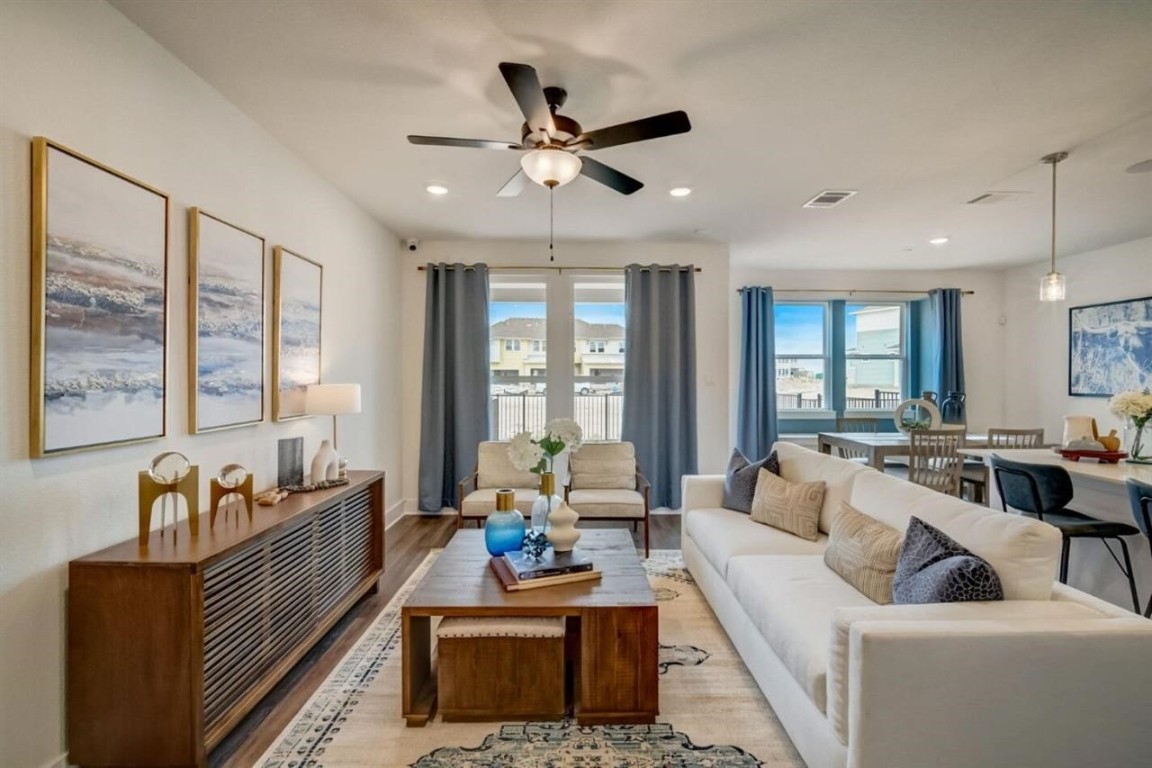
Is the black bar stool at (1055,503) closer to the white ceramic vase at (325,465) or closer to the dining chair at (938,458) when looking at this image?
the dining chair at (938,458)

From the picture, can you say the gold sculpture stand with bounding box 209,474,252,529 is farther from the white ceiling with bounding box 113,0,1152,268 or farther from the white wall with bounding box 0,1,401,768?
the white ceiling with bounding box 113,0,1152,268

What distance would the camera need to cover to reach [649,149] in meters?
3.00

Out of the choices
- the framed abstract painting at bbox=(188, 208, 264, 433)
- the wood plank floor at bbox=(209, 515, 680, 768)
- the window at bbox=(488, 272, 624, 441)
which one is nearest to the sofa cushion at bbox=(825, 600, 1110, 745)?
the wood plank floor at bbox=(209, 515, 680, 768)

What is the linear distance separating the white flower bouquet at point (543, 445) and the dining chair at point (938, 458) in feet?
10.9

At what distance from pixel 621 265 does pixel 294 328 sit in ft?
10.3

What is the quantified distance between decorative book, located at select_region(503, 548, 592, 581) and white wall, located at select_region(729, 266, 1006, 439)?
491 centimetres

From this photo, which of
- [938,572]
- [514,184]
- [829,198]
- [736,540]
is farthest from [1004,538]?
[829,198]

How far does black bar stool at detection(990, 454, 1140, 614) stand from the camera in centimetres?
250

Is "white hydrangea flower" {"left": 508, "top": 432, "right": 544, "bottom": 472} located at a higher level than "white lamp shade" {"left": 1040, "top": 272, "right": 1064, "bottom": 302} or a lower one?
lower

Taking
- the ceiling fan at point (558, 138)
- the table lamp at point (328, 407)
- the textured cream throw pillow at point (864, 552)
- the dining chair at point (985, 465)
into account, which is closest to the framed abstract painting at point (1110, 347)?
the dining chair at point (985, 465)

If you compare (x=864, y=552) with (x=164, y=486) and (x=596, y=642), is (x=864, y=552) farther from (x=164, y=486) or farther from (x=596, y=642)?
(x=164, y=486)

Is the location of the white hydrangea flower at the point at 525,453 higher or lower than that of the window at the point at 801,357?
lower

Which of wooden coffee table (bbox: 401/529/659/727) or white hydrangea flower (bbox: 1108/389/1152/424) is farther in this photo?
white hydrangea flower (bbox: 1108/389/1152/424)

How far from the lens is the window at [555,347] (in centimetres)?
524
